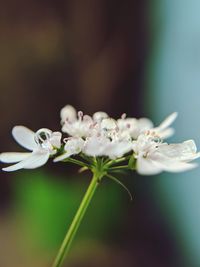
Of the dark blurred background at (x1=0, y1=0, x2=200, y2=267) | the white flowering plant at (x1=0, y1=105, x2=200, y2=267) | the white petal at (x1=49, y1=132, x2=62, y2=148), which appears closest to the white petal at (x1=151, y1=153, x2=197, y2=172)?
the white flowering plant at (x1=0, y1=105, x2=200, y2=267)

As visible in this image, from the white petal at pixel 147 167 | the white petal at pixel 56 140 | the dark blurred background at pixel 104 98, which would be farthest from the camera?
the dark blurred background at pixel 104 98

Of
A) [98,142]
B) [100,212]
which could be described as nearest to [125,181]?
[100,212]

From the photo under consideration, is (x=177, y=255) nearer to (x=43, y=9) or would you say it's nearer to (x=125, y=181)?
(x=125, y=181)

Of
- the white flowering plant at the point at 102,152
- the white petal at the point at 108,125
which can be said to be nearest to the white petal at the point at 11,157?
the white flowering plant at the point at 102,152

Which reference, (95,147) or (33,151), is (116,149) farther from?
(33,151)

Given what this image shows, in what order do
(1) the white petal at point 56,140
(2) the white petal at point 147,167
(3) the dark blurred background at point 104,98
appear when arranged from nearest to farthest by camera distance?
(2) the white petal at point 147,167
(1) the white petal at point 56,140
(3) the dark blurred background at point 104,98

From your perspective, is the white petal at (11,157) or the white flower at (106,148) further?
the white petal at (11,157)

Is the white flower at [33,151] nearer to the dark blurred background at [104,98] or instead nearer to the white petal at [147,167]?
the white petal at [147,167]

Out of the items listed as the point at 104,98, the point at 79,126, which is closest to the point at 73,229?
the point at 79,126

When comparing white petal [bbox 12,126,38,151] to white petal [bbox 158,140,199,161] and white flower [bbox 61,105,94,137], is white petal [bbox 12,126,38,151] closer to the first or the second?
white flower [bbox 61,105,94,137]
